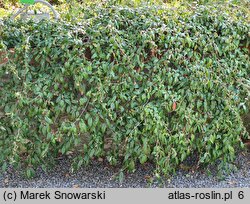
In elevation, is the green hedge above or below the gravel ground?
above

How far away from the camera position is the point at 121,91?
3.06 metres

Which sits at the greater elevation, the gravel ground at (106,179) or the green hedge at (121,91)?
the green hedge at (121,91)

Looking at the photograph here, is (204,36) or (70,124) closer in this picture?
(70,124)

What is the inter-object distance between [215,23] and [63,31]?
1.26 m

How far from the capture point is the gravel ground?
3266mm

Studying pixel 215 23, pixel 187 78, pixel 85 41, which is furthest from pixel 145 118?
pixel 215 23

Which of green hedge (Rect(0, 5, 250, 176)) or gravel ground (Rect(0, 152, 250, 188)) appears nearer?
green hedge (Rect(0, 5, 250, 176))

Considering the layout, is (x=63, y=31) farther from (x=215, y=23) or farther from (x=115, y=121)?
(x=215, y=23)

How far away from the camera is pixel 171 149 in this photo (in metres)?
3.11

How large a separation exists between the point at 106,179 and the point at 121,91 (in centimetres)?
80

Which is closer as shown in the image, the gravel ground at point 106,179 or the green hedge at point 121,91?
the green hedge at point 121,91

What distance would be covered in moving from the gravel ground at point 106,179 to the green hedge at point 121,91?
16cm

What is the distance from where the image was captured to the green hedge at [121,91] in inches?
120

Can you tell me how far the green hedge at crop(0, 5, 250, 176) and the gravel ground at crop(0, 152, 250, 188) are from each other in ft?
0.53
